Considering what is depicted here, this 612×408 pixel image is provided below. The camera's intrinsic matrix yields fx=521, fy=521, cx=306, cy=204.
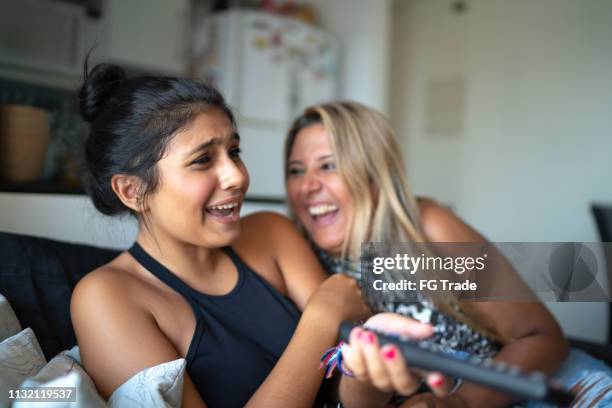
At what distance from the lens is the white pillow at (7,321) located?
963 millimetres

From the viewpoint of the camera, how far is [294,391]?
3.12ft

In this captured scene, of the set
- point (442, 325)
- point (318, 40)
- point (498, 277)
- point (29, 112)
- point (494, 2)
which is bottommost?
point (442, 325)

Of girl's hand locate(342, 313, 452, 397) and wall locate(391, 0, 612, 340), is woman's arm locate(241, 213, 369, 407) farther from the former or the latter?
wall locate(391, 0, 612, 340)

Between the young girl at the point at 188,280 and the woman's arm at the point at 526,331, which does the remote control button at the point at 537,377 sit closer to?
the young girl at the point at 188,280

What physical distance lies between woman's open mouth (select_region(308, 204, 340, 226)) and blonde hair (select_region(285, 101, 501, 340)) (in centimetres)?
7

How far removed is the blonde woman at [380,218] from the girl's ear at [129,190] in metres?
0.54

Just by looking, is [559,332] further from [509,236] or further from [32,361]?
[509,236]

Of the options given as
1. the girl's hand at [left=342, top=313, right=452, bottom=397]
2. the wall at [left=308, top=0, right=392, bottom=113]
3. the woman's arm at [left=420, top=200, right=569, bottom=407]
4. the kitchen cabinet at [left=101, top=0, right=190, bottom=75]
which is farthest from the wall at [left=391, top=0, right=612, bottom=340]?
the girl's hand at [left=342, top=313, right=452, bottom=397]

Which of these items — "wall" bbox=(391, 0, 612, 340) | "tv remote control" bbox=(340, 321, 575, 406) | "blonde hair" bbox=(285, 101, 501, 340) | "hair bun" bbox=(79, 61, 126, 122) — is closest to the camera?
"tv remote control" bbox=(340, 321, 575, 406)

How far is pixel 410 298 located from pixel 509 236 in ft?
9.54

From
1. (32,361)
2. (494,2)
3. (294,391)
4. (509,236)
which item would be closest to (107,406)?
(32,361)

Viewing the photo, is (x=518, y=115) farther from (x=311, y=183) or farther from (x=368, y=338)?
(x=368, y=338)

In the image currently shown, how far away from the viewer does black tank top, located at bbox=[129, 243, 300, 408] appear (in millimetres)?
1017

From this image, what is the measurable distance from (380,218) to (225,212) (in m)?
0.49
